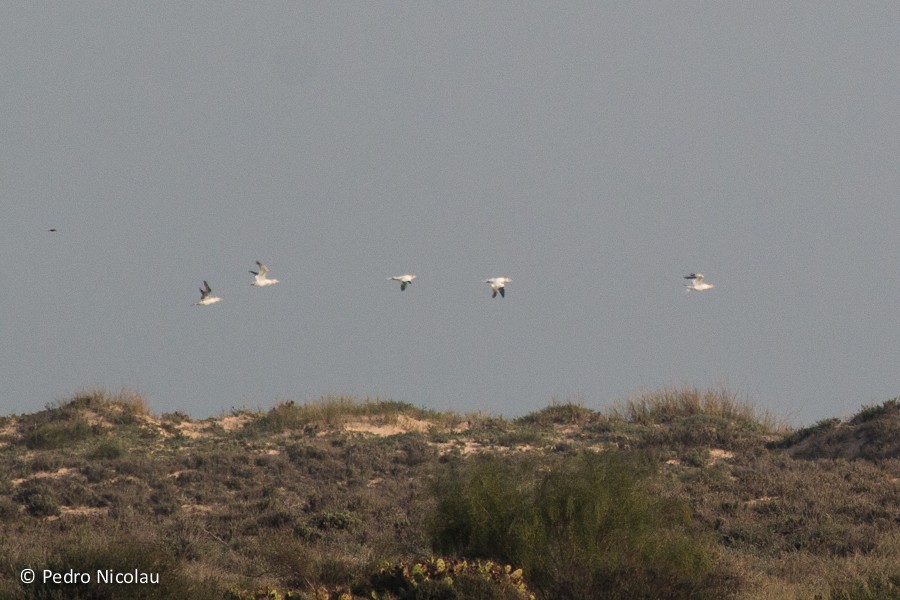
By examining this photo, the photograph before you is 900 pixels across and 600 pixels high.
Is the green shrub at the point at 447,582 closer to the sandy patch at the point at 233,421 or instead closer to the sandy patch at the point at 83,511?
the sandy patch at the point at 83,511

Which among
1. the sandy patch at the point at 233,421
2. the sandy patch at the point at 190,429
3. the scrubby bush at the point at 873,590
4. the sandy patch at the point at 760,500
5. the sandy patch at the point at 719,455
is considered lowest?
the scrubby bush at the point at 873,590

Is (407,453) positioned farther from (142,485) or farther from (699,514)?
(699,514)

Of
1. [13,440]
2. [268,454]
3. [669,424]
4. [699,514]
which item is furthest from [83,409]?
[699,514]

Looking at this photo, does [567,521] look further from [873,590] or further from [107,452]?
[107,452]

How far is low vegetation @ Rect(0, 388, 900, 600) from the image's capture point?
1137cm

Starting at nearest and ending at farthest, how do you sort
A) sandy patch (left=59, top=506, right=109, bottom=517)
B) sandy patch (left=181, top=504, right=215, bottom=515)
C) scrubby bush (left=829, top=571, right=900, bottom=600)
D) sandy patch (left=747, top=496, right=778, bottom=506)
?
scrubby bush (left=829, top=571, right=900, bottom=600), sandy patch (left=59, top=506, right=109, bottom=517), sandy patch (left=747, top=496, right=778, bottom=506), sandy patch (left=181, top=504, right=215, bottom=515)

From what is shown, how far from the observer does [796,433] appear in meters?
27.3

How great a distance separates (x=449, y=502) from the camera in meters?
13.6

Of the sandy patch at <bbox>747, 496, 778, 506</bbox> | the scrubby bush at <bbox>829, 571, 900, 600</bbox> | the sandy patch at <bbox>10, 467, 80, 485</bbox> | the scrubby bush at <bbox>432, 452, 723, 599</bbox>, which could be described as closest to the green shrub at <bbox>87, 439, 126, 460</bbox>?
the sandy patch at <bbox>10, 467, 80, 485</bbox>

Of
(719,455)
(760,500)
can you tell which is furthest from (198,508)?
(719,455)

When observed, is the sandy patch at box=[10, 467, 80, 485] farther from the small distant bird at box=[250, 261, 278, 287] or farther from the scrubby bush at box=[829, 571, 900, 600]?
the scrubby bush at box=[829, 571, 900, 600]

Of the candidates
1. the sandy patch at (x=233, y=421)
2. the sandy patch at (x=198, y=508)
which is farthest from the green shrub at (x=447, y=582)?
the sandy patch at (x=233, y=421)

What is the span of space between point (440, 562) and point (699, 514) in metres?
8.85

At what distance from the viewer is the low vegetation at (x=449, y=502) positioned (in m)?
11.4
